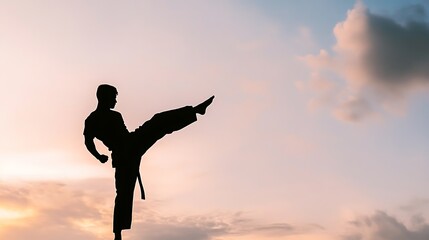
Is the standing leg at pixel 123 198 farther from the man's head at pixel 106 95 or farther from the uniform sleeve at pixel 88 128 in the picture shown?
the man's head at pixel 106 95

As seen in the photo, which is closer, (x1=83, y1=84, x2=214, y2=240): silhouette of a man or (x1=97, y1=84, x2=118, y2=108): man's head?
(x1=83, y1=84, x2=214, y2=240): silhouette of a man

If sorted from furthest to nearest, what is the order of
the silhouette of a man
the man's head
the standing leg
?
1. the man's head
2. the silhouette of a man
3. the standing leg

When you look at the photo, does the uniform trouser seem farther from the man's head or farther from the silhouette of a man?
the man's head

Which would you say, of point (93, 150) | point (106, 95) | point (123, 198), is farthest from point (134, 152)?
point (106, 95)

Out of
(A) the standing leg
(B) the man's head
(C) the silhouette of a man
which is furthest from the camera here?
(B) the man's head

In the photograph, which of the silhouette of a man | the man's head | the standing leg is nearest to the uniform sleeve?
the silhouette of a man

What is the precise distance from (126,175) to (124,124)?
98cm

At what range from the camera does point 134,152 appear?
11.0 meters

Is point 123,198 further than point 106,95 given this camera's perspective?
No

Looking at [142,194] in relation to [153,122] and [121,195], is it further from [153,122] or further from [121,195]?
[153,122]

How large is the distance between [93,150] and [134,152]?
767mm

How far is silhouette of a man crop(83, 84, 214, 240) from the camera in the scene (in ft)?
35.3

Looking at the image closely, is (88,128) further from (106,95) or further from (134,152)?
(134,152)

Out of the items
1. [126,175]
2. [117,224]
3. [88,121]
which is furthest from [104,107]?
[117,224]
